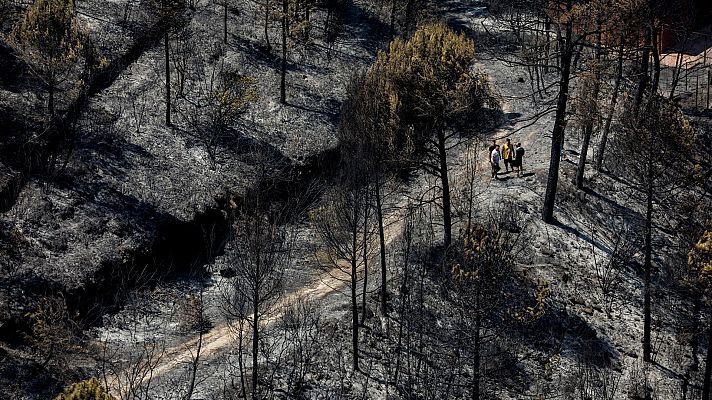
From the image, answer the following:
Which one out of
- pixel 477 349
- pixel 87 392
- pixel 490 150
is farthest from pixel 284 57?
pixel 87 392

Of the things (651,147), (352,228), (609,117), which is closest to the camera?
(352,228)

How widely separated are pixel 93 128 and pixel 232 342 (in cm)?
1559

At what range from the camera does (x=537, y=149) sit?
37812 mm

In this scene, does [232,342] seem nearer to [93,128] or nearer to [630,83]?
[93,128]

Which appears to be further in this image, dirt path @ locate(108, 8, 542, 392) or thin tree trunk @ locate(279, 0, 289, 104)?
thin tree trunk @ locate(279, 0, 289, 104)

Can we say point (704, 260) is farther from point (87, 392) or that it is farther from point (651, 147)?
point (87, 392)

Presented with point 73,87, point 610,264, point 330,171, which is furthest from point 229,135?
point 610,264

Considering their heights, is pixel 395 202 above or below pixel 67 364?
above

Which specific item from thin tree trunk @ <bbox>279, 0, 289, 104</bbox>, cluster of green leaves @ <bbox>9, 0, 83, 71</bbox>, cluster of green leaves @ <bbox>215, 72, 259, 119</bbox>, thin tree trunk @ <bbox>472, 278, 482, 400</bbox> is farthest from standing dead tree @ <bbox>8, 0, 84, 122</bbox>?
thin tree trunk @ <bbox>472, 278, 482, 400</bbox>

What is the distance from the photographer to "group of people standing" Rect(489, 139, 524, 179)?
34469 mm

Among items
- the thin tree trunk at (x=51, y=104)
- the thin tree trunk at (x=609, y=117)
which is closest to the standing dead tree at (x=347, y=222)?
the thin tree trunk at (x=609, y=117)

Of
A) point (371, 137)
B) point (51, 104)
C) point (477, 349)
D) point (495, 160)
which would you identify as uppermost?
point (371, 137)

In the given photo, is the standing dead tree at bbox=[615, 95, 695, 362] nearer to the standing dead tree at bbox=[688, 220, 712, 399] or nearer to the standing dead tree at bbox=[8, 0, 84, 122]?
the standing dead tree at bbox=[688, 220, 712, 399]

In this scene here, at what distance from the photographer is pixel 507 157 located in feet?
116
